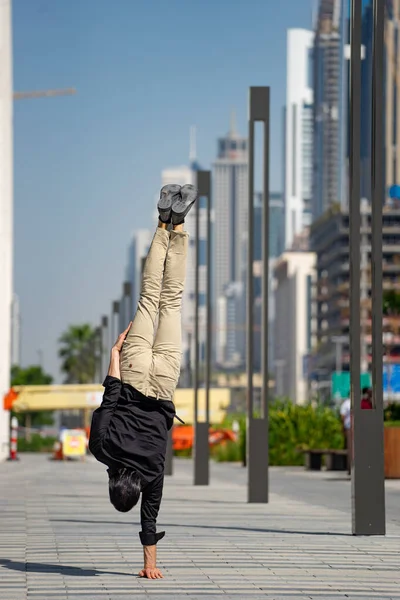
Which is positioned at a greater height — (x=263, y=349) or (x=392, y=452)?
(x=263, y=349)

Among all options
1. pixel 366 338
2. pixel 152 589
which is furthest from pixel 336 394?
pixel 152 589

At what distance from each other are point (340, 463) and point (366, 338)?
127m

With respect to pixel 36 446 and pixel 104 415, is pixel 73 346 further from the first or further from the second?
pixel 104 415

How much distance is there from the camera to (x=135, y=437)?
9289 mm

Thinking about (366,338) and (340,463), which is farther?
(366,338)

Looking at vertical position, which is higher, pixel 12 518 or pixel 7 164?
pixel 7 164

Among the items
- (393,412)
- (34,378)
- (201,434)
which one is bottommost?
(34,378)

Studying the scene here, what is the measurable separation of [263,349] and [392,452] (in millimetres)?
8161

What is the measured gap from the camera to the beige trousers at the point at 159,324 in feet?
30.4

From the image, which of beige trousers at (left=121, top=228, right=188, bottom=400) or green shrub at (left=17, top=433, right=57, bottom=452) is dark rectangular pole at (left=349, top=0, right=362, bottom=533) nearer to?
beige trousers at (left=121, top=228, right=188, bottom=400)

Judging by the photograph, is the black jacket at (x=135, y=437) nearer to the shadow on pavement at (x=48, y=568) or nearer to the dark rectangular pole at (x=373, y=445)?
the shadow on pavement at (x=48, y=568)

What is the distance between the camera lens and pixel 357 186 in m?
13.6

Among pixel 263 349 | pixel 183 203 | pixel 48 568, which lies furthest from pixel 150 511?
pixel 263 349

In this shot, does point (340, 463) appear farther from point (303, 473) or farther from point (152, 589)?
point (152, 589)
